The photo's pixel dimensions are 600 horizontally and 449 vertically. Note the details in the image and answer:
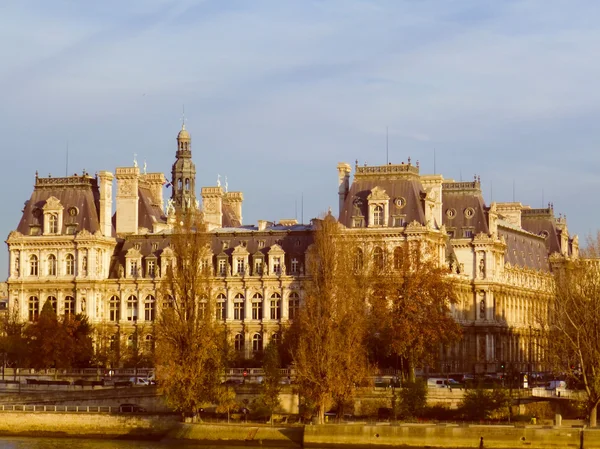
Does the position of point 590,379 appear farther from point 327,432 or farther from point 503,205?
point 503,205

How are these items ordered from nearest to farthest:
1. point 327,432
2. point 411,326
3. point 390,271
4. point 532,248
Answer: point 327,432 → point 411,326 → point 390,271 → point 532,248

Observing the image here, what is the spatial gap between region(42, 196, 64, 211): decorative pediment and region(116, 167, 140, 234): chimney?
7208mm

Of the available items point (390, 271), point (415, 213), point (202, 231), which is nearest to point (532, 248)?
point (415, 213)

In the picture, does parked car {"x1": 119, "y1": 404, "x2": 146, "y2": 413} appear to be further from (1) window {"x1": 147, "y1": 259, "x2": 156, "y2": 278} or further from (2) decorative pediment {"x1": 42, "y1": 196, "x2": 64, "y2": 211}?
(2) decorative pediment {"x1": 42, "y1": 196, "x2": 64, "y2": 211}

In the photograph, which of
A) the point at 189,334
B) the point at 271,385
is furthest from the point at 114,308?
the point at 189,334

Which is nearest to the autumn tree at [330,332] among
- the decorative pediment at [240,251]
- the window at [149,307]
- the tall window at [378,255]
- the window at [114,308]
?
the tall window at [378,255]

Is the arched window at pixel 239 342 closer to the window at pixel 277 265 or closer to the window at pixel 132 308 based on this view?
the window at pixel 277 265

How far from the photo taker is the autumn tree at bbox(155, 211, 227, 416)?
109688mm

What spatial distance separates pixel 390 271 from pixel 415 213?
45.2 ft

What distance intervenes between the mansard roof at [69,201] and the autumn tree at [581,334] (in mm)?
48653

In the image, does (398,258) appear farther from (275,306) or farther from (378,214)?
(275,306)

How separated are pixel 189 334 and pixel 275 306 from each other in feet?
142

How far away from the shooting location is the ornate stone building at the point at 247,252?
151 m

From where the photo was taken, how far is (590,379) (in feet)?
357
